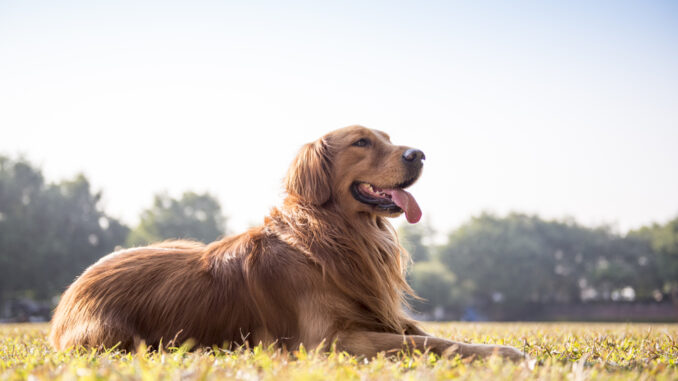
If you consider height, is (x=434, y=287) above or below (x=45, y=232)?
below

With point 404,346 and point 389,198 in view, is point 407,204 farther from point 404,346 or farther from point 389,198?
point 404,346

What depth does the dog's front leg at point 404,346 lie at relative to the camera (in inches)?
135

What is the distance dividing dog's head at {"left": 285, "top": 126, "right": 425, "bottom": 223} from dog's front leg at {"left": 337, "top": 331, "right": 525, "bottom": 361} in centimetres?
129

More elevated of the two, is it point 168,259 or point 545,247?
point 168,259

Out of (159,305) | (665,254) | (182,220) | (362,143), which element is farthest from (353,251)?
(665,254)

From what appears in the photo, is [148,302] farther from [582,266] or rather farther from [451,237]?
[582,266]

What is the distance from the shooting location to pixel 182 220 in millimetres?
48969

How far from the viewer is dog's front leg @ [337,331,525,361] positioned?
11.2 ft

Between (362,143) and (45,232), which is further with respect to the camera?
(45,232)

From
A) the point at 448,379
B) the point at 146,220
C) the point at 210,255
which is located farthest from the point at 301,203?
the point at 146,220

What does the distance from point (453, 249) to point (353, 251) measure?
5749 centimetres

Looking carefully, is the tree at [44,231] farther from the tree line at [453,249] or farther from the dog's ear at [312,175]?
the dog's ear at [312,175]

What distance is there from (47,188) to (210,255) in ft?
133

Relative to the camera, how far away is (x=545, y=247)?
204 ft
